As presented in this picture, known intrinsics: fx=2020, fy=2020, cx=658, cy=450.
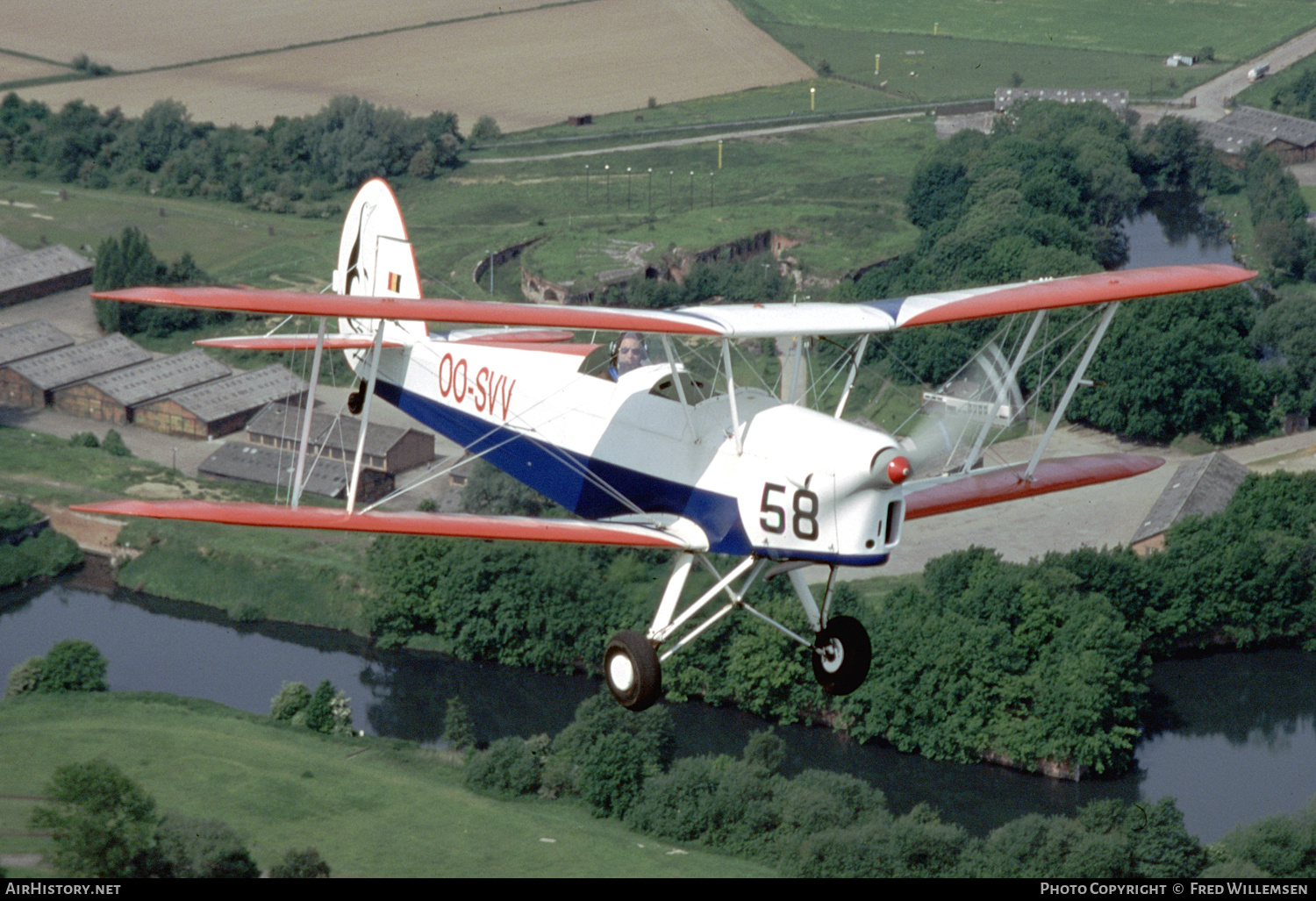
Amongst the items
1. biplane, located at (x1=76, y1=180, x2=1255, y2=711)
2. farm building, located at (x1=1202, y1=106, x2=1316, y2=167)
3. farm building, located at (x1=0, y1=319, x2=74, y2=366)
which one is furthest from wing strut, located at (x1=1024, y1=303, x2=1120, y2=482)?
farm building, located at (x1=1202, y1=106, x2=1316, y2=167)

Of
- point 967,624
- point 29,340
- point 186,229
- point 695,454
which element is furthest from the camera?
point 186,229

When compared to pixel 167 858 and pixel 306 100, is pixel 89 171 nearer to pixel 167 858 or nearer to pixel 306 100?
pixel 306 100

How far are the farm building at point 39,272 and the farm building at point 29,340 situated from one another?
681cm

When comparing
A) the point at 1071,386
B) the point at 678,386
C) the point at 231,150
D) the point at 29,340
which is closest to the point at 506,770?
the point at 1071,386

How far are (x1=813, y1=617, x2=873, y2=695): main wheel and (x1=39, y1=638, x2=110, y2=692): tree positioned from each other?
4275 cm

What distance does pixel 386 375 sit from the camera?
1283 inches

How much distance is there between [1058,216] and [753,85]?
40.4m

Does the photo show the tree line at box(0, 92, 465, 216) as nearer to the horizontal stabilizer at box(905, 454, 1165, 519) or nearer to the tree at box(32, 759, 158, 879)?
the tree at box(32, 759, 158, 879)

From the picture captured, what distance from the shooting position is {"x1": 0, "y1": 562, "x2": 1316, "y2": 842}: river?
5881cm

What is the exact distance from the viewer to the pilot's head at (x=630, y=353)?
27158 mm

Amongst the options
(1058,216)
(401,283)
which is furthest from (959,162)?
(401,283)

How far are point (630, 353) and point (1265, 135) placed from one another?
111 meters

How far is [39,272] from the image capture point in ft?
342

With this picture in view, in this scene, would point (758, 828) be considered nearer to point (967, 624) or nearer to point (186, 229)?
point (967, 624)
